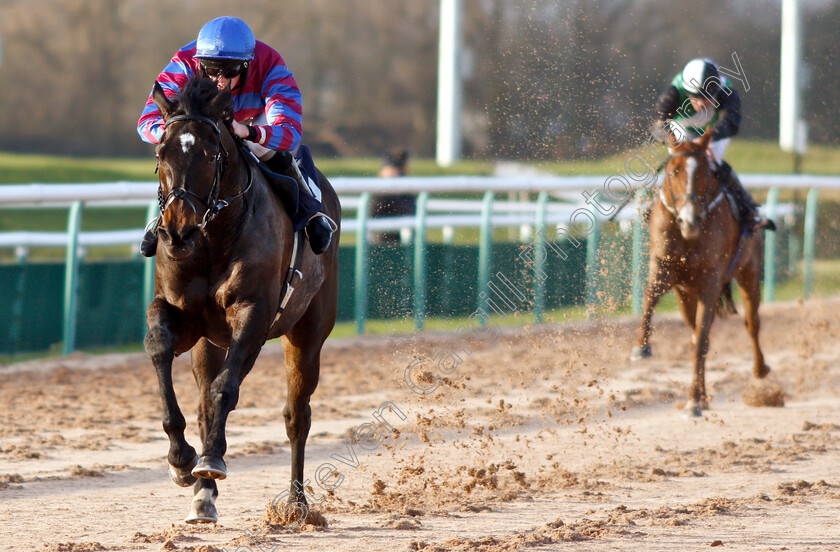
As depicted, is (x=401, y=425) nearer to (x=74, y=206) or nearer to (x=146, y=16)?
(x=74, y=206)

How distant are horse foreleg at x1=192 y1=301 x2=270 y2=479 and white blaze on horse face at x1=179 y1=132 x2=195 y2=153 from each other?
0.66m

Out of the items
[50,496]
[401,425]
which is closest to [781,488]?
[401,425]

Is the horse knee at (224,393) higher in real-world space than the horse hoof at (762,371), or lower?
higher

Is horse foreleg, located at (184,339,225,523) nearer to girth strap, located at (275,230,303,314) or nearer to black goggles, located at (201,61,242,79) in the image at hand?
girth strap, located at (275,230,303,314)

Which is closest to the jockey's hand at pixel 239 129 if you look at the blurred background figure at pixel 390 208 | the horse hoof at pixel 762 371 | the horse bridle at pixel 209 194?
the horse bridle at pixel 209 194

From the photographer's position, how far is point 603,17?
24.9 metres

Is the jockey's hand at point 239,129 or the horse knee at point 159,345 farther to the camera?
the jockey's hand at point 239,129

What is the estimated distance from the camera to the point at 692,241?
7.69 m

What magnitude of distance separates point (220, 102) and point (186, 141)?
255mm

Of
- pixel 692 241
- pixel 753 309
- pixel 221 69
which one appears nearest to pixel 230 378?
pixel 221 69

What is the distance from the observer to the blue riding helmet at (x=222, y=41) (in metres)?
4.43

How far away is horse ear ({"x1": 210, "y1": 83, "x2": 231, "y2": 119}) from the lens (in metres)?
4.01

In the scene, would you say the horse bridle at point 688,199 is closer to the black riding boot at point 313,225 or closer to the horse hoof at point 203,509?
the black riding boot at point 313,225

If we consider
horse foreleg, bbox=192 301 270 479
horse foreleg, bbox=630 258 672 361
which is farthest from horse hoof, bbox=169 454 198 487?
horse foreleg, bbox=630 258 672 361
